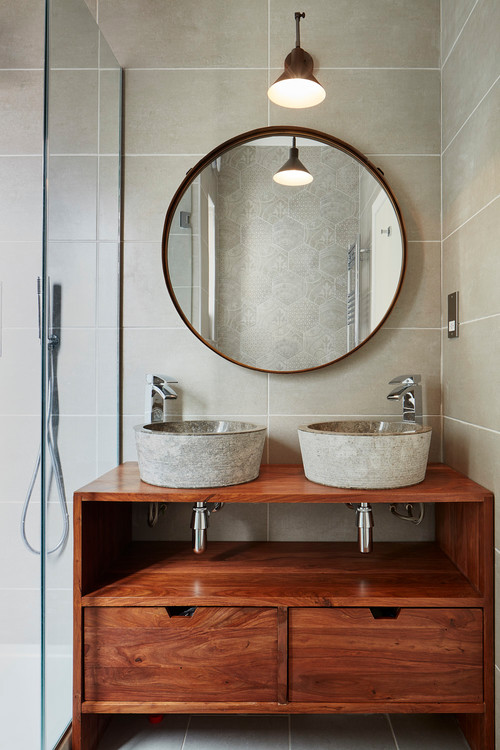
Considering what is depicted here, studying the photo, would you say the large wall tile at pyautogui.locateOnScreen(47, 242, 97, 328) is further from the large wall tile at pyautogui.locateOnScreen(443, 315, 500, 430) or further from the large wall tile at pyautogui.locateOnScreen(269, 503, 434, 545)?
the large wall tile at pyautogui.locateOnScreen(443, 315, 500, 430)

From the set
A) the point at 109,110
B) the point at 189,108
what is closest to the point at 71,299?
the point at 109,110

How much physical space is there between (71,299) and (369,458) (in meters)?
0.91

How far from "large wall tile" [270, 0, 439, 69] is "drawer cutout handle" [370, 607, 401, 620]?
5.78 ft

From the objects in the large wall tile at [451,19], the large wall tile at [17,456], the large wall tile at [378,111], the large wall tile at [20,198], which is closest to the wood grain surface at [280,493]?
the large wall tile at [17,456]

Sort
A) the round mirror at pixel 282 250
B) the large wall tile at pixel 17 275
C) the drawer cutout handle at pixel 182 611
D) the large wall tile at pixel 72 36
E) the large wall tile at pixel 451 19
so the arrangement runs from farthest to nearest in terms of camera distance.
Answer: the round mirror at pixel 282 250 < the large wall tile at pixel 17 275 < the large wall tile at pixel 451 19 < the drawer cutout handle at pixel 182 611 < the large wall tile at pixel 72 36

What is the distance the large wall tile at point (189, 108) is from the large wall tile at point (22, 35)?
0.99 feet

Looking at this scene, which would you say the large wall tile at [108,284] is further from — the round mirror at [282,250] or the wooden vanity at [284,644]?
the wooden vanity at [284,644]

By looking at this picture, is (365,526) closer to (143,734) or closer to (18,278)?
(143,734)

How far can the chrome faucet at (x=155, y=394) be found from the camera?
1727 millimetres

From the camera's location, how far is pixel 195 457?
4.44 feet

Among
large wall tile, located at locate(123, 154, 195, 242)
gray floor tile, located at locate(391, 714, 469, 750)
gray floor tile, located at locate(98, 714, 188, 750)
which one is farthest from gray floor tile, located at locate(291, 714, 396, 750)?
large wall tile, located at locate(123, 154, 195, 242)

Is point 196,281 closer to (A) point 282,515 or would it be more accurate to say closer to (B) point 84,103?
(B) point 84,103

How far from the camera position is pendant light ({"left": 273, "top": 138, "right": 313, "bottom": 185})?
177cm

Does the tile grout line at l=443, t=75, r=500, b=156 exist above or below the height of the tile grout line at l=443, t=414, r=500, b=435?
above
